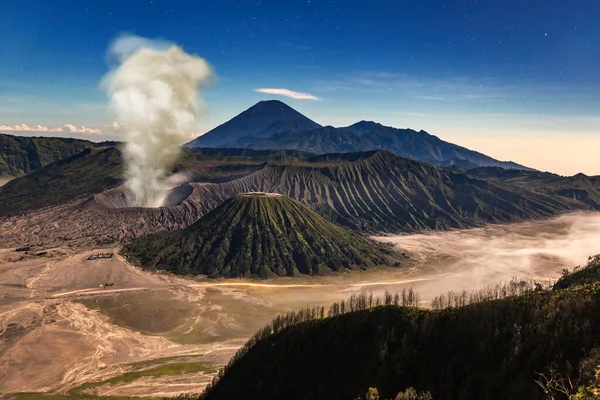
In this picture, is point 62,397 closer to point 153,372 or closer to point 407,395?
point 153,372

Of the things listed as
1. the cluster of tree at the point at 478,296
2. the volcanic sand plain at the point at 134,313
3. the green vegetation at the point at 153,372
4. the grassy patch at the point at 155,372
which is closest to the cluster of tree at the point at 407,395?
the cluster of tree at the point at 478,296

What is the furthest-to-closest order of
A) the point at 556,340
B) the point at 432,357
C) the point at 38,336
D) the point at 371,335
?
1. the point at 38,336
2. the point at 371,335
3. the point at 432,357
4. the point at 556,340

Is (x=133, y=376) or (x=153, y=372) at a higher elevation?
(x=153, y=372)

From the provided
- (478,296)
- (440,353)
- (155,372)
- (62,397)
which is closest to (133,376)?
Answer: (155,372)

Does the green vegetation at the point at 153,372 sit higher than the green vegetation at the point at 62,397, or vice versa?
the green vegetation at the point at 153,372

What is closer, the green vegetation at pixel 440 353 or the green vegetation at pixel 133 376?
the green vegetation at pixel 440 353

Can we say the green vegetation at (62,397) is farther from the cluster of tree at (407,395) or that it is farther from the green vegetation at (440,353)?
the cluster of tree at (407,395)

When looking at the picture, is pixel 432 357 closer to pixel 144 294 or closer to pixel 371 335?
pixel 371 335

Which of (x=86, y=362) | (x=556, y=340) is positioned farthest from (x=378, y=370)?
(x=86, y=362)

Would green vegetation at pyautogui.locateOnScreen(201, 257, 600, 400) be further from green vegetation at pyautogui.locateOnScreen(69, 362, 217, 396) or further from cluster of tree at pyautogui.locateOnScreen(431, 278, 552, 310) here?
green vegetation at pyautogui.locateOnScreen(69, 362, 217, 396)
